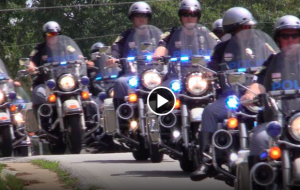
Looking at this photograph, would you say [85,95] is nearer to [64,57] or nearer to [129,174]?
[64,57]

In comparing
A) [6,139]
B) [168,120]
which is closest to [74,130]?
[6,139]

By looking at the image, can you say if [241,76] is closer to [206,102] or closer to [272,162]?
[272,162]

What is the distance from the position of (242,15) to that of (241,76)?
2.50 metres

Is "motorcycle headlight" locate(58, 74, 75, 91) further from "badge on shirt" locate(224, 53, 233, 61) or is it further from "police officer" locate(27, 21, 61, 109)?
"badge on shirt" locate(224, 53, 233, 61)

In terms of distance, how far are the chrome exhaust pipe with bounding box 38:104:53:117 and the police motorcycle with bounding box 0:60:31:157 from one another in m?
0.50

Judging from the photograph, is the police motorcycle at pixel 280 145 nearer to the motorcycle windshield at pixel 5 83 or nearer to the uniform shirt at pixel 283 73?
the uniform shirt at pixel 283 73

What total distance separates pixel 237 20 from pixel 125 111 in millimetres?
3914

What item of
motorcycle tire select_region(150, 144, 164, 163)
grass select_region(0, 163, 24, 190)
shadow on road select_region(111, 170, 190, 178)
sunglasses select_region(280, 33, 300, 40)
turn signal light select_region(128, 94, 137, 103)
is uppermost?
sunglasses select_region(280, 33, 300, 40)

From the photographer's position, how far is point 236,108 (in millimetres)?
10680

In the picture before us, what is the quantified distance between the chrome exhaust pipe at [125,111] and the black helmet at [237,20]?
11.8ft

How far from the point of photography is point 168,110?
42.7 feet

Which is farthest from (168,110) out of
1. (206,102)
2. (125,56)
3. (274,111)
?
(274,111)

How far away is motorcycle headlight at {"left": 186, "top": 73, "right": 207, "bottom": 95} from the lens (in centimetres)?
1262

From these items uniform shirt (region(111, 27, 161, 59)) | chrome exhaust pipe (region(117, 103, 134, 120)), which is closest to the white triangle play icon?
chrome exhaust pipe (region(117, 103, 134, 120))
